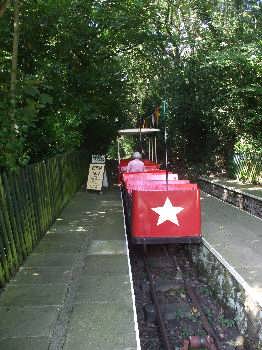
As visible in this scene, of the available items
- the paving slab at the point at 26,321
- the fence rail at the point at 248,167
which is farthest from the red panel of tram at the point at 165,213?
the fence rail at the point at 248,167

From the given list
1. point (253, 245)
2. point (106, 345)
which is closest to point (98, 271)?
point (106, 345)

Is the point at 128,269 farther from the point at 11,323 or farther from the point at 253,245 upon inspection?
the point at 253,245

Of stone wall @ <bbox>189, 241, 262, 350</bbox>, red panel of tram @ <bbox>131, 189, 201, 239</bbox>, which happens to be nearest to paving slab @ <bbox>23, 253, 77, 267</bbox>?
red panel of tram @ <bbox>131, 189, 201, 239</bbox>

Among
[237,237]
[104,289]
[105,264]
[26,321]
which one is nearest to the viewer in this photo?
[26,321]

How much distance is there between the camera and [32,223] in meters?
8.36

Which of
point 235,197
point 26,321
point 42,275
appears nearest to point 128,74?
point 235,197

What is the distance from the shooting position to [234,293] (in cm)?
669

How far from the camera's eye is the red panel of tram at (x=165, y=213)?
28.2 feet

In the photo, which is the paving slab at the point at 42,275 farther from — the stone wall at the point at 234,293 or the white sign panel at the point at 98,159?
the white sign panel at the point at 98,159

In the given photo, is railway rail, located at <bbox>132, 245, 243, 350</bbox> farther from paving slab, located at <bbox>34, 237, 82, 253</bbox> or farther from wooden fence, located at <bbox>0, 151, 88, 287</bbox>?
wooden fence, located at <bbox>0, 151, 88, 287</bbox>

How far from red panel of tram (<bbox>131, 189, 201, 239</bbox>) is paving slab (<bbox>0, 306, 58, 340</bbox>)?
3379 mm

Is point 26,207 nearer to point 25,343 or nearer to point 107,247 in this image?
point 107,247

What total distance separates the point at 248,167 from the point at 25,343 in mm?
16083

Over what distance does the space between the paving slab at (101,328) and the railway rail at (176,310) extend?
952 mm
